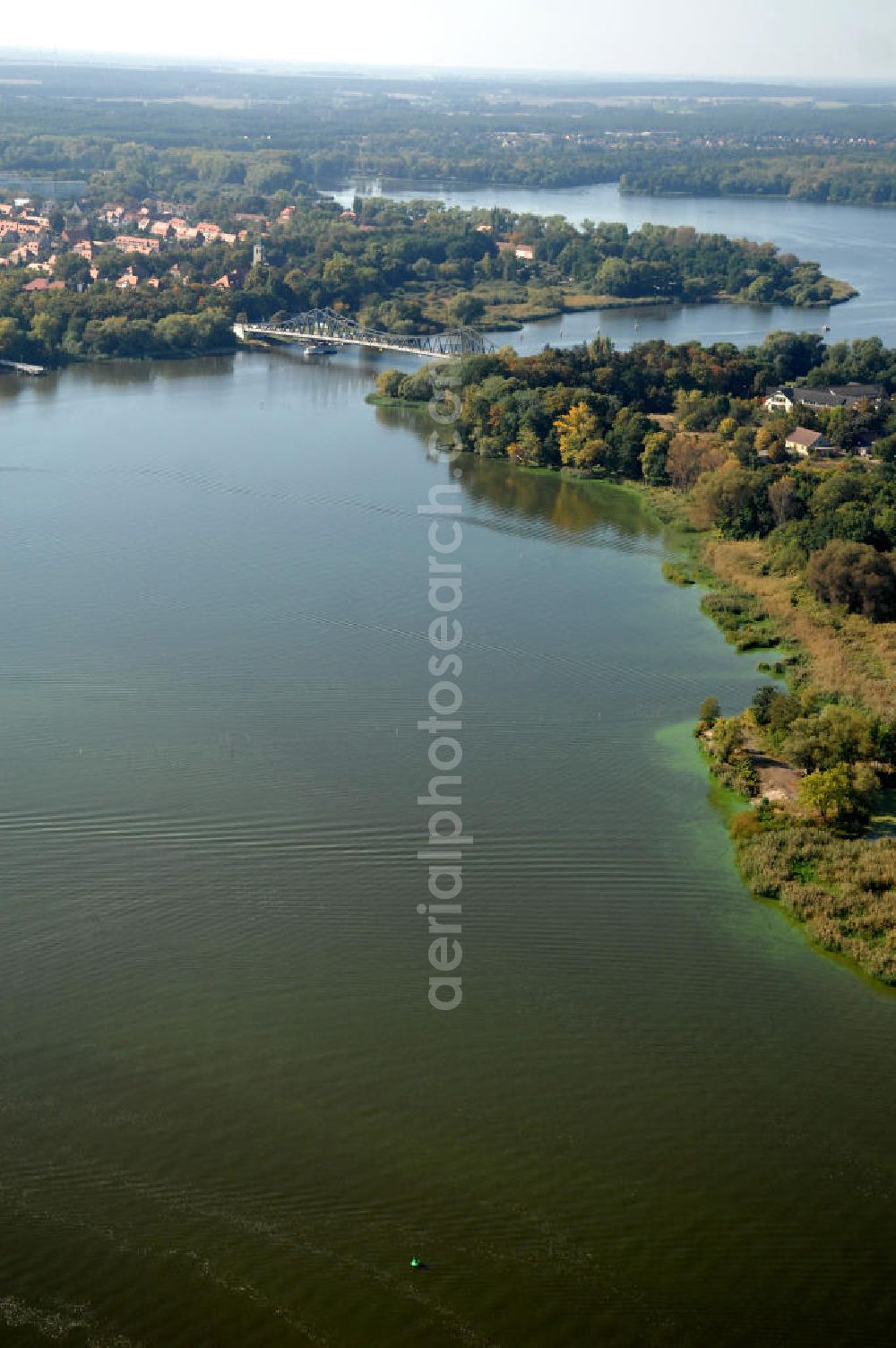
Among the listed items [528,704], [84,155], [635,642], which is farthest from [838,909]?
[84,155]

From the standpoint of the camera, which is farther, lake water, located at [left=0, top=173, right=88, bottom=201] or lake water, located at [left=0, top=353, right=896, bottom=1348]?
lake water, located at [left=0, top=173, right=88, bottom=201]

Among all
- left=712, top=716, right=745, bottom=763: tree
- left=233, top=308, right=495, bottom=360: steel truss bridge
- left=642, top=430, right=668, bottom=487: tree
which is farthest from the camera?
left=233, top=308, right=495, bottom=360: steel truss bridge

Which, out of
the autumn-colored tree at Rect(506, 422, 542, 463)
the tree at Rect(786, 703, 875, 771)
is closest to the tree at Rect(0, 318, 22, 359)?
the autumn-colored tree at Rect(506, 422, 542, 463)

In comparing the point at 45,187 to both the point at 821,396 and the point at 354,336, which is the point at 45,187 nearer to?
the point at 354,336

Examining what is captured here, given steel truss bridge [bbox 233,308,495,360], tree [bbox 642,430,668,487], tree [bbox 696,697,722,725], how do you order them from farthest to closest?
steel truss bridge [bbox 233,308,495,360]
tree [bbox 642,430,668,487]
tree [bbox 696,697,722,725]

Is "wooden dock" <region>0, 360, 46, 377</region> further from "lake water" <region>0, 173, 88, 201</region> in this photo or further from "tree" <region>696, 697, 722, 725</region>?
"lake water" <region>0, 173, 88, 201</region>

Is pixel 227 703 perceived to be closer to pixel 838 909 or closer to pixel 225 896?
pixel 225 896

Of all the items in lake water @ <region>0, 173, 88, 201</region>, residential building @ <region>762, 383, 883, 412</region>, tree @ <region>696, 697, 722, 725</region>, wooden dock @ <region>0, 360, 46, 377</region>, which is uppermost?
lake water @ <region>0, 173, 88, 201</region>
